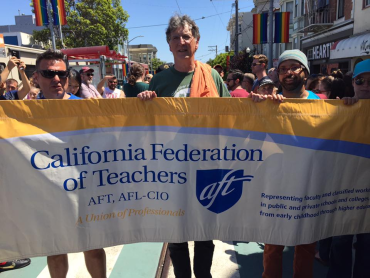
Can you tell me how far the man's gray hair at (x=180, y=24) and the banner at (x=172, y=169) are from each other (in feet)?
2.11

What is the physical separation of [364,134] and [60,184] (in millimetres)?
2047

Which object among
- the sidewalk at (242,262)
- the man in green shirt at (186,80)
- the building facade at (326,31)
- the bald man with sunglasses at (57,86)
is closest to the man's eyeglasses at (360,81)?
the man in green shirt at (186,80)

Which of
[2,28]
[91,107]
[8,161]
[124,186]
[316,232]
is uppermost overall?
[2,28]

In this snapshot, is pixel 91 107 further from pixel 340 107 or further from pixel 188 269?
pixel 340 107

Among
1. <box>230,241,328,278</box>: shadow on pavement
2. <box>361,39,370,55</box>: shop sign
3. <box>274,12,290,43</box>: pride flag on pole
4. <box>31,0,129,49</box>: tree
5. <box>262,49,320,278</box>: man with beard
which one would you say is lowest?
<box>230,241,328,278</box>: shadow on pavement

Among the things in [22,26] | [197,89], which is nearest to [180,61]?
[197,89]

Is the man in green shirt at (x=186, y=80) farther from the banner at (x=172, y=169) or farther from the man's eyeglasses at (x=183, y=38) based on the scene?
the banner at (x=172, y=169)

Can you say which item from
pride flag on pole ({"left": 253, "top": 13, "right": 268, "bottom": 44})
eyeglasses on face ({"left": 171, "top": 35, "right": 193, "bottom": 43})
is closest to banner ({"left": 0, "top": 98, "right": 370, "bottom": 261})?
eyeglasses on face ({"left": 171, "top": 35, "right": 193, "bottom": 43})

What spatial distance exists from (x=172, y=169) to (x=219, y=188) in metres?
0.35

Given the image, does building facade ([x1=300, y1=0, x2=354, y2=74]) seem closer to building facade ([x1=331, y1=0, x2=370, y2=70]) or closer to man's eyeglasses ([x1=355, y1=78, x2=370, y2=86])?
building facade ([x1=331, y1=0, x2=370, y2=70])

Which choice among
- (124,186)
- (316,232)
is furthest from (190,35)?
(316,232)

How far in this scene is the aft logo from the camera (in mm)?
1979

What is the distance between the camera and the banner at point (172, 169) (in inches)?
73.3

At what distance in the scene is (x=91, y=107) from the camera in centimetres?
188
